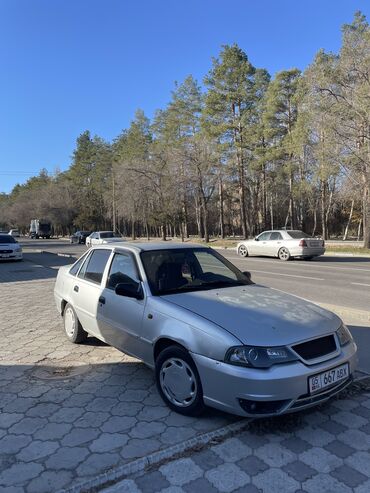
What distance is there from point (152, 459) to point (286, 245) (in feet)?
60.3

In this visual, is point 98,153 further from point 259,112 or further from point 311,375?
point 311,375

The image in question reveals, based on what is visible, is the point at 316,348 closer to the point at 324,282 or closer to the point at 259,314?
the point at 259,314

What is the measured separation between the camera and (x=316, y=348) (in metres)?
3.31

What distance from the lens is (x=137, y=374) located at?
180 inches

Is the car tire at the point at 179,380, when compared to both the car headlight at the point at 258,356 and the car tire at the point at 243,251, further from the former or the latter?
the car tire at the point at 243,251

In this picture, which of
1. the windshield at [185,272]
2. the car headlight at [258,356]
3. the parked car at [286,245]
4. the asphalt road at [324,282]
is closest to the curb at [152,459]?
the car headlight at [258,356]

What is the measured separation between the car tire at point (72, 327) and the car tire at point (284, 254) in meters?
15.9

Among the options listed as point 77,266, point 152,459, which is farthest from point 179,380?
point 77,266

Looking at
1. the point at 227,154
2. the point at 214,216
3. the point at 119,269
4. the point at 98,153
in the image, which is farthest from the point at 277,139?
the point at 119,269

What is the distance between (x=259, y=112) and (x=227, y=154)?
6.14 metres

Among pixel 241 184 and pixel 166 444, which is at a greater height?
pixel 241 184

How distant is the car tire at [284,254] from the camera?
803 inches

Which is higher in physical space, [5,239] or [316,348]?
[5,239]

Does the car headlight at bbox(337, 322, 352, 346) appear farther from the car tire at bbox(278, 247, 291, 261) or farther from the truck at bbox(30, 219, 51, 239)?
the truck at bbox(30, 219, 51, 239)
